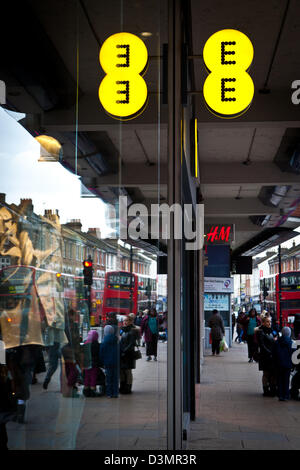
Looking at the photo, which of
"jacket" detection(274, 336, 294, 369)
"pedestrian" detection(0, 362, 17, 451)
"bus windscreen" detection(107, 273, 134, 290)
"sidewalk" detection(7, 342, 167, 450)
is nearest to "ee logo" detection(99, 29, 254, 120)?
"bus windscreen" detection(107, 273, 134, 290)

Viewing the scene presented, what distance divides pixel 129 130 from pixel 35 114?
157 cm

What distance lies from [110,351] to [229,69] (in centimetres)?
304

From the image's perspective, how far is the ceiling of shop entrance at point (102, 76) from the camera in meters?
1.62

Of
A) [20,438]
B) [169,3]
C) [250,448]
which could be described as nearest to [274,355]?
[250,448]

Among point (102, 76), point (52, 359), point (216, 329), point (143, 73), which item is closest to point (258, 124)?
point (143, 73)

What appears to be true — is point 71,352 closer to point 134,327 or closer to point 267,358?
point 134,327

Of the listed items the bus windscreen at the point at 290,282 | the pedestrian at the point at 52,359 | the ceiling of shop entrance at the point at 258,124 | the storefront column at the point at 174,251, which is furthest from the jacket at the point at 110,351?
the bus windscreen at the point at 290,282

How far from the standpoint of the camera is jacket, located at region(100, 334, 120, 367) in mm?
1929

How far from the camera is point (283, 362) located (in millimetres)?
9383

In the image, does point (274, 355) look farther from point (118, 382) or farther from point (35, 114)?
point (35, 114)

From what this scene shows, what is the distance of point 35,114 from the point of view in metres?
1.50

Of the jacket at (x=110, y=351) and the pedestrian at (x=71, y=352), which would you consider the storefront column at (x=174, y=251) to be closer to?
the jacket at (x=110, y=351)

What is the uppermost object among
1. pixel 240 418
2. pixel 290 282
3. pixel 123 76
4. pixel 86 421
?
pixel 123 76

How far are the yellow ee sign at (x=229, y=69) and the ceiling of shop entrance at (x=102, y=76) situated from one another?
0.19m
